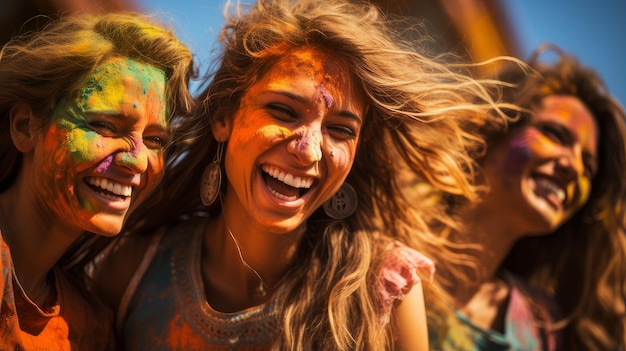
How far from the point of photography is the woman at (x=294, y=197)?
241 centimetres

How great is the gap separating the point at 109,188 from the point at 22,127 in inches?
14.7

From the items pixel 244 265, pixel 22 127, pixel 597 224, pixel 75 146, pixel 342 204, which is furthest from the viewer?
pixel 597 224

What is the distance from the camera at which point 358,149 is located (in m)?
2.79

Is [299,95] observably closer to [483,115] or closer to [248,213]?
[248,213]

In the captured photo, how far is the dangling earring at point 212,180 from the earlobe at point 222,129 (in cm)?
4

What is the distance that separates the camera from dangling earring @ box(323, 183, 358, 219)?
2.75m

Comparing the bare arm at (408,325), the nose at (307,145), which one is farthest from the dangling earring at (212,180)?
the bare arm at (408,325)

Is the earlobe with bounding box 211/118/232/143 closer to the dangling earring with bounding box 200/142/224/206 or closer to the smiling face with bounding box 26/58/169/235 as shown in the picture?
the dangling earring with bounding box 200/142/224/206

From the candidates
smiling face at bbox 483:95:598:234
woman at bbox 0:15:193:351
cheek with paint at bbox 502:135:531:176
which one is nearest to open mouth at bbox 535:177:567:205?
smiling face at bbox 483:95:598:234

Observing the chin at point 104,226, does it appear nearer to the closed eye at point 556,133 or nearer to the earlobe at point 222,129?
the earlobe at point 222,129

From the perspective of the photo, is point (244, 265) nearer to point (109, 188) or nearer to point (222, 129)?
point (222, 129)

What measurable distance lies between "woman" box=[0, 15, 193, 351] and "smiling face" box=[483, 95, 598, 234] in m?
1.94

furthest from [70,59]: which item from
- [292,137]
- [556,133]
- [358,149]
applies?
[556,133]

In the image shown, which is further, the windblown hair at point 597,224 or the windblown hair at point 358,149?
the windblown hair at point 597,224
